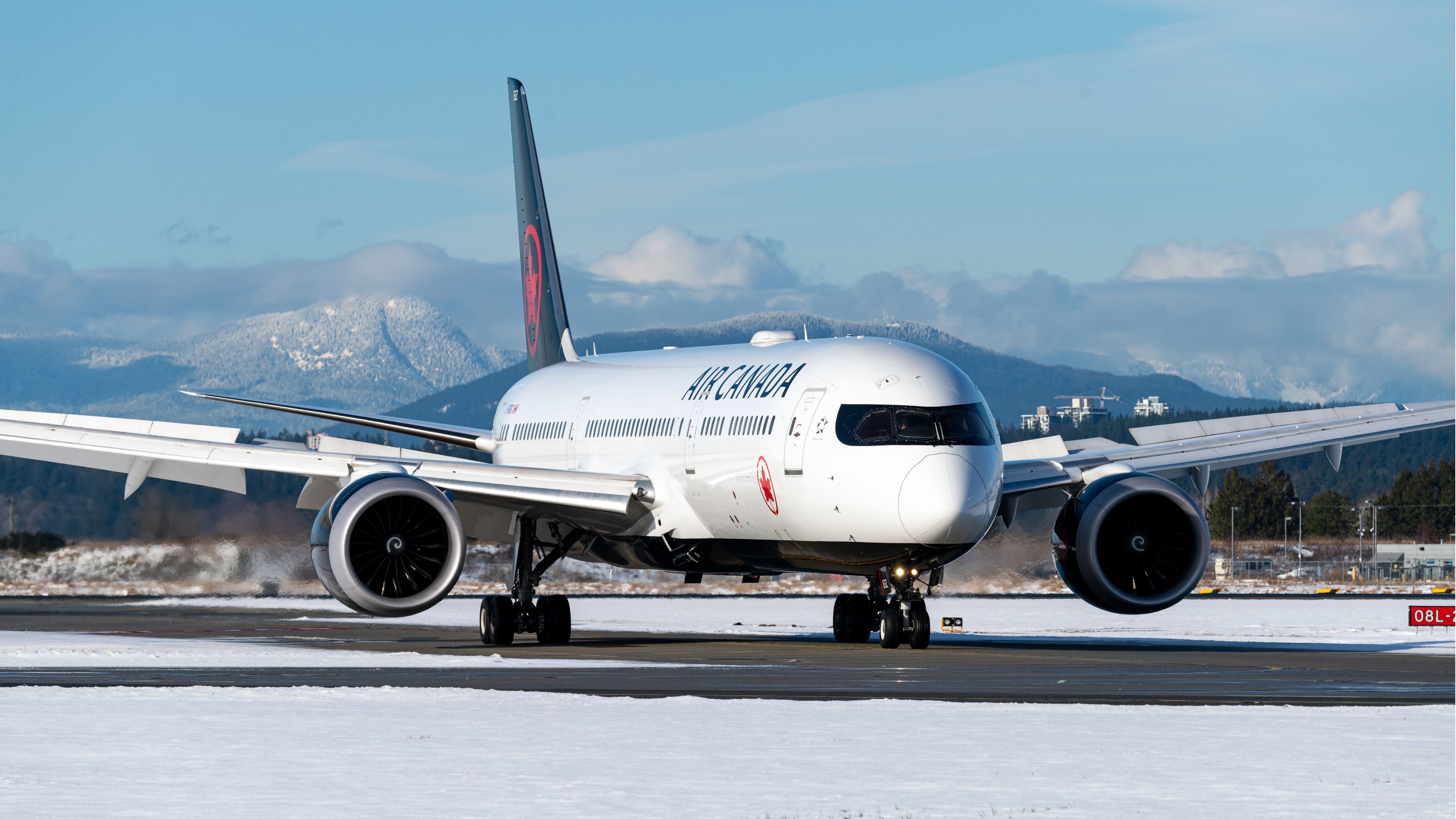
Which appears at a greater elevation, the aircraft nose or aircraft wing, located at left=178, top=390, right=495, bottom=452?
aircraft wing, located at left=178, top=390, right=495, bottom=452

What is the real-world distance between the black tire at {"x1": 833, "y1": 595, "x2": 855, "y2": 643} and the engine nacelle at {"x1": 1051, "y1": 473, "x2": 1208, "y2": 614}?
3625 mm

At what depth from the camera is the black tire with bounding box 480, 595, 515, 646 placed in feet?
94.1

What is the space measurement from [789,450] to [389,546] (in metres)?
5.44

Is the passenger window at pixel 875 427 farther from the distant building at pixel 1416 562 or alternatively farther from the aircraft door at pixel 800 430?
the distant building at pixel 1416 562

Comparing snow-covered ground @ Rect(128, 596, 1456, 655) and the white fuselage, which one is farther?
snow-covered ground @ Rect(128, 596, 1456, 655)

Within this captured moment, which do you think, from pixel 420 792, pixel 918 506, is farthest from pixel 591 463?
pixel 420 792

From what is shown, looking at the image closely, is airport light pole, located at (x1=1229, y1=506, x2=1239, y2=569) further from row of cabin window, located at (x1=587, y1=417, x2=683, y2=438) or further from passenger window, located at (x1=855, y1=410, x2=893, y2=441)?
passenger window, located at (x1=855, y1=410, x2=893, y2=441)

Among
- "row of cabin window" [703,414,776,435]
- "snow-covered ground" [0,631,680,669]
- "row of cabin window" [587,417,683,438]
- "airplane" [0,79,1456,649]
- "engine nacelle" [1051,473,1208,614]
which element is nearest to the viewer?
"snow-covered ground" [0,631,680,669]

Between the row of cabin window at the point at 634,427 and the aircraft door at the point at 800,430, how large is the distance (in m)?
3.51

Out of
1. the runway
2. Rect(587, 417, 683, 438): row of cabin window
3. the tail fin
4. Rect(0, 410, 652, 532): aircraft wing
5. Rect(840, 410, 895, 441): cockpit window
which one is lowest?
the runway

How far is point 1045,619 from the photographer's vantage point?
4222 cm

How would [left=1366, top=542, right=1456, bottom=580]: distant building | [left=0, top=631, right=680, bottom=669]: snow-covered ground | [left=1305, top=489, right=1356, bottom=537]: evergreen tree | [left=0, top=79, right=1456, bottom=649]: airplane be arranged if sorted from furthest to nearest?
[left=1305, top=489, right=1356, bottom=537]: evergreen tree, [left=1366, top=542, right=1456, bottom=580]: distant building, [left=0, top=79, right=1456, bottom=649]: airplane, [left=0, top=631, right=680, bottom=669]: snow-covered ground

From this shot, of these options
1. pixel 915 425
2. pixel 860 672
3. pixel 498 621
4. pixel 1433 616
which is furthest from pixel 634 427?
pixel 1433 616

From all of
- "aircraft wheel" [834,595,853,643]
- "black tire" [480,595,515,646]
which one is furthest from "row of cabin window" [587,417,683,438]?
"aircraft wheel" [834,595,853,643]
